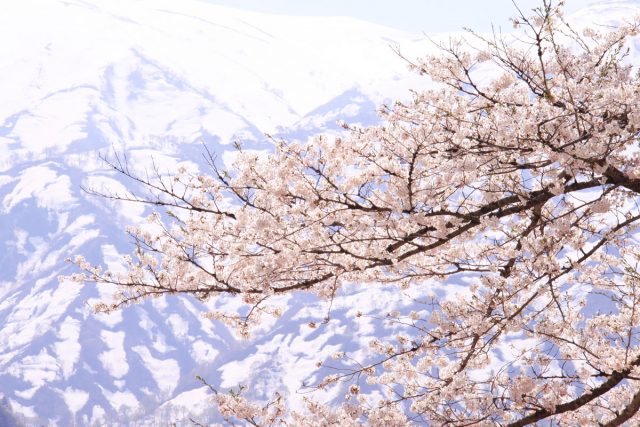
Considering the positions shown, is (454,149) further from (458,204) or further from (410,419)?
(410,419)

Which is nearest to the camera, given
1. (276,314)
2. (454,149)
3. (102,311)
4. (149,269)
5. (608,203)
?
(608,203)

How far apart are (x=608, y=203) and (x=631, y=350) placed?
1987 millimetres

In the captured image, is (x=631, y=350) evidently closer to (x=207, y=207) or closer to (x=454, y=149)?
(x=454, y=149)

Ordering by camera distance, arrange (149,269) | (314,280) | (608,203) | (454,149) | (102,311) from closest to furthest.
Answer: (608,203)
(454,149)
(314,280)
(149,269)
(102,311)

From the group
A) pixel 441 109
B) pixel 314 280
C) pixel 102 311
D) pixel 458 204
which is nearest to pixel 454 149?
pixel 441 109

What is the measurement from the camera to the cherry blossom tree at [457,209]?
18.6ft

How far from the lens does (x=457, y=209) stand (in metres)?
6.77

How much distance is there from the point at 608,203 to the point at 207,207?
13.0 ft

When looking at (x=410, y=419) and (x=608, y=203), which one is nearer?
(x=608, y=203)

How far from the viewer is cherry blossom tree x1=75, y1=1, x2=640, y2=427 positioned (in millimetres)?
5680

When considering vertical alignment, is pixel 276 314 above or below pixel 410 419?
above

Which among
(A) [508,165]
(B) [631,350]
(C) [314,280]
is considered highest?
(A) [508,165]

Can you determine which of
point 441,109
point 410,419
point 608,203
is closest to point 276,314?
point 410,419

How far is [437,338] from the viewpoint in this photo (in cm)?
740
